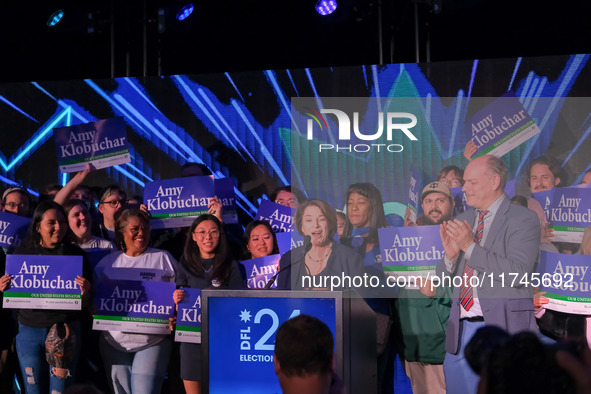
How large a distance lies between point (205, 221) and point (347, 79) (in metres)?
1.38

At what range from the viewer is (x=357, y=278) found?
477 centimetres

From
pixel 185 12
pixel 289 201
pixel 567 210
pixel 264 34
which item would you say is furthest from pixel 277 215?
pixel 567 210

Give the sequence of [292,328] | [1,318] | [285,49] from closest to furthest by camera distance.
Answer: [292,328], [1,318], [285,49]

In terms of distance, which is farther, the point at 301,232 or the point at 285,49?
the point at 285,49

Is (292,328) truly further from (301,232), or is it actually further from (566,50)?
(566,50)

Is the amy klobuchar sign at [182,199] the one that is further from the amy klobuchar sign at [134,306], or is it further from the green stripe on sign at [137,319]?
the green stripe on sign at [137,319]

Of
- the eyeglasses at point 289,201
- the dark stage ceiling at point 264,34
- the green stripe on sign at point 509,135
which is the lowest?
the eyeglasses at point 289,201

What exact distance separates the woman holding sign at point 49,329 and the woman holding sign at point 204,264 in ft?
2.33

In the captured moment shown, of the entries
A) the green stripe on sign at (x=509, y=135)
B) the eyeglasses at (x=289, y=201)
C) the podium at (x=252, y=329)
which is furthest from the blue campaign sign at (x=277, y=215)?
the podium at (x=252, y=329)

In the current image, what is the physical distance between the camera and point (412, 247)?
471 centimetres

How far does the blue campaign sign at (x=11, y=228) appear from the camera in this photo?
521 cm

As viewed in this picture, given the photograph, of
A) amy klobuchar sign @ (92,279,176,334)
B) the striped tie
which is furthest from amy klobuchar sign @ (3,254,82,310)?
the striped tie

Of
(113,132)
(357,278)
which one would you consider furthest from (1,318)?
(357,278)

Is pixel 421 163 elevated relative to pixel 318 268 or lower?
elevated
